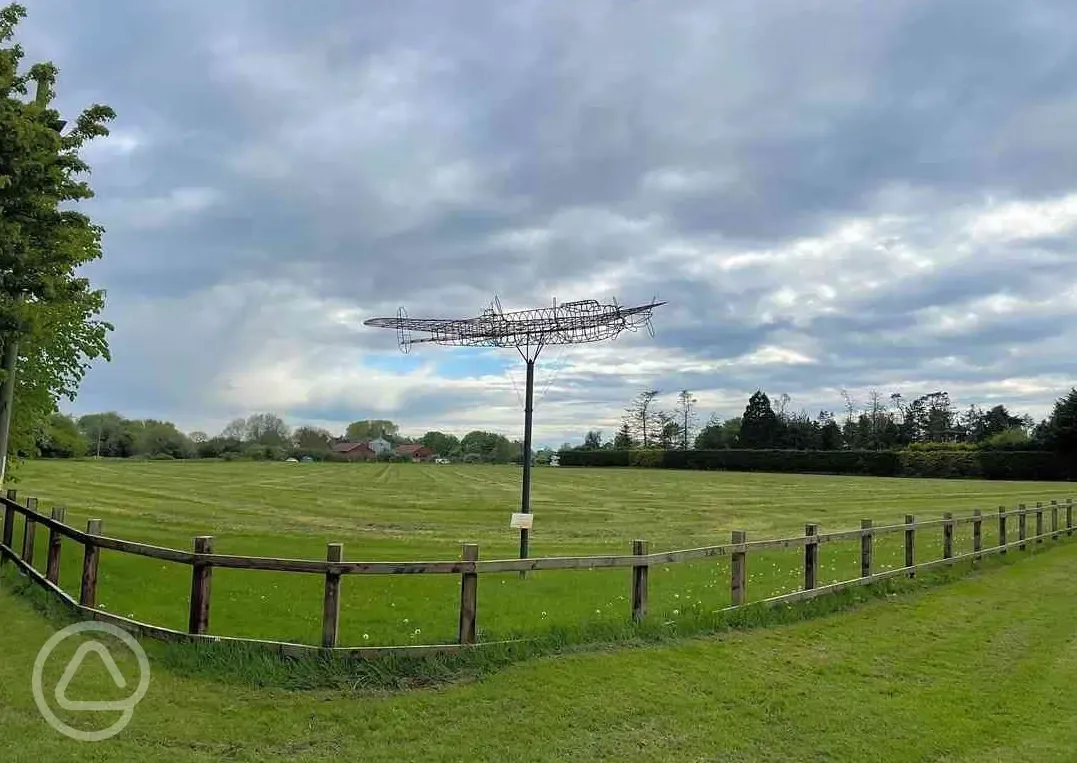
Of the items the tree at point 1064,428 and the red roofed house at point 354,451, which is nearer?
the tree at point 1064,428

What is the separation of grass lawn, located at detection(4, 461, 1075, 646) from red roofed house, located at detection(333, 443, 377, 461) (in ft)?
354

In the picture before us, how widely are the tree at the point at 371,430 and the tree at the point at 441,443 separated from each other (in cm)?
794

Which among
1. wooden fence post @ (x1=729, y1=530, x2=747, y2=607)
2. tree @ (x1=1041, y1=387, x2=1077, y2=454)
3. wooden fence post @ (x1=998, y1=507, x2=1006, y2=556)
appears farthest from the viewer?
tree @ (x1=1041, y1=387, x2=1077, y2=454)

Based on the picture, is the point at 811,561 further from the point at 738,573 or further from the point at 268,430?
the point at 268,430

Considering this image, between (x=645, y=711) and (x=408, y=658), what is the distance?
195 centimetres

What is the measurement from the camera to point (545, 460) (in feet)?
377

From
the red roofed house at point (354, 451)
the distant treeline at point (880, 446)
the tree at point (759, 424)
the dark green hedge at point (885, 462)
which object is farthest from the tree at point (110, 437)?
the tree at point (759, 424)

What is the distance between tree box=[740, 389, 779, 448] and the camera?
110 metres

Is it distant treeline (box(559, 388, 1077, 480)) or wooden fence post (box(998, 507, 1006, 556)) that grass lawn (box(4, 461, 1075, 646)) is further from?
distant treeline (box(559, 388, 1077, 480))

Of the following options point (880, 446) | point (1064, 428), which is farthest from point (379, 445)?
point (1064, 428)

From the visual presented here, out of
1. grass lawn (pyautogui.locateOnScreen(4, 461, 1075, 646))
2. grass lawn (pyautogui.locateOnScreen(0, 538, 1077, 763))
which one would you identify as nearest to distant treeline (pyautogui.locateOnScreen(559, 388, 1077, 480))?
grass lawn (pyautogui.locateOnScreen(4, 461, 1075, 646))

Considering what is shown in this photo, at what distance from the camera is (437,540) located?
20.6 meters

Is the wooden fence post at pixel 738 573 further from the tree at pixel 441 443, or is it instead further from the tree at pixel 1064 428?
the tree at pixel 441 443

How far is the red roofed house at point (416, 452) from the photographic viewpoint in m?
157
